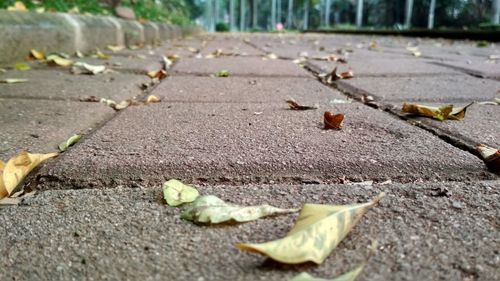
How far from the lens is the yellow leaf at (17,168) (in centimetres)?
86

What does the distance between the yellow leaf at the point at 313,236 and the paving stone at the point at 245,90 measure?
912 millimetres

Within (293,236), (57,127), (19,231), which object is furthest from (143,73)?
(293,236)

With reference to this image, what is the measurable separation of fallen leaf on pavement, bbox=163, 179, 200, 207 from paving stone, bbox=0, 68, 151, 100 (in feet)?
3.12

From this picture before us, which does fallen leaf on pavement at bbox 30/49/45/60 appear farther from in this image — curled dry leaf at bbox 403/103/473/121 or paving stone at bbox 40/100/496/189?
curled dry leaf at bbox 403/103/473/121

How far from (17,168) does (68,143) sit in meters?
0.21

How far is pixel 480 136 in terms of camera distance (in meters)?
1.14

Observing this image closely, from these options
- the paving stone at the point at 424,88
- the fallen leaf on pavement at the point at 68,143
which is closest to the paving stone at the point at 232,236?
the fallen leaf on pavement at the point at 68,143

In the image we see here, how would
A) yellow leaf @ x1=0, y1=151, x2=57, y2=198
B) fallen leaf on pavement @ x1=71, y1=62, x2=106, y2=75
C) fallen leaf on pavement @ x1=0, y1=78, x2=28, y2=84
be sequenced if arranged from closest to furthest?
yellow leaf @ x1=0, y1=151, x2=57, y2=198, fallen leaf on pavement @ x1=0, y1=78, x2=28, y2=84, fallen leaf on pavement @ x1=71, y1=62, x2=106, y2=75

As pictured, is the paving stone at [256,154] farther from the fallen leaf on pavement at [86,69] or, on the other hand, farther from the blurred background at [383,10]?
the blurred background at [383,10]

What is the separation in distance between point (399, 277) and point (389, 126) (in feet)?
2.41

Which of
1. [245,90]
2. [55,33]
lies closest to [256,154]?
[245,90]

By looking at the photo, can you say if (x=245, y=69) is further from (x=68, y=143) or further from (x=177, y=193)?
(x=177, y=193)

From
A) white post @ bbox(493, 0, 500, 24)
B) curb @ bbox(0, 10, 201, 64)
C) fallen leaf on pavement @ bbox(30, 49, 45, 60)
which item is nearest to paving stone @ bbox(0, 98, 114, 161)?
curb @ bbox(0, 10, 201, 64)

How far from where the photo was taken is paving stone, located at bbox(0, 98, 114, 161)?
3.59 ft
